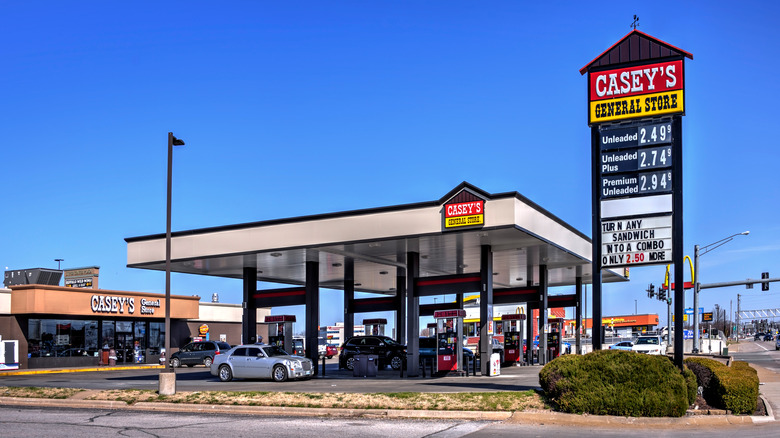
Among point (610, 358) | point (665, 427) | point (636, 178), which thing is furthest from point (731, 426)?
point (636, 178)

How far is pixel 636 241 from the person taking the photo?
65.5 feet

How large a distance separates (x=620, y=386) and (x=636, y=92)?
330 inches

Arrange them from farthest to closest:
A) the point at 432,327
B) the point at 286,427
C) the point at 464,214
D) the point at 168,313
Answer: the point at 432,327, the point at 464,214, the point at 168,313, the point at 286,427

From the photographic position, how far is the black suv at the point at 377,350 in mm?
38531

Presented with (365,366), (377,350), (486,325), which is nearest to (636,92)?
(486,325)

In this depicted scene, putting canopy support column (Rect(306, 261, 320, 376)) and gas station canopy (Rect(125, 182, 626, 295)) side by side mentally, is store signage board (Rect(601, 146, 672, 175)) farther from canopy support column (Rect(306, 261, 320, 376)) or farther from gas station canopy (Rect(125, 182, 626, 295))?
canopy support column (Rect(306, 261, 320, 376))

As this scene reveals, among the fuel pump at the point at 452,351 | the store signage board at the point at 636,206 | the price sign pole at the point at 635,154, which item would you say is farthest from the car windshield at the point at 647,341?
the store signage board at the point at 636,206

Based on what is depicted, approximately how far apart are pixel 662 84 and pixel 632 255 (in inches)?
183

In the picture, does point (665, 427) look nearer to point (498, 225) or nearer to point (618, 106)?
point (618, 106)

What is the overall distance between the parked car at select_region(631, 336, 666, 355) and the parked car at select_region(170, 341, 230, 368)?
84.4ft

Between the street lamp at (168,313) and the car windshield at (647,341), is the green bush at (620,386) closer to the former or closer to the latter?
the street lamp at (168,313)

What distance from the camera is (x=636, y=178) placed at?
791 inches

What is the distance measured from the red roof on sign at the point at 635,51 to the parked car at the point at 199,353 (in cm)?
3206

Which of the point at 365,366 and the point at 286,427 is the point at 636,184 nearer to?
the point at 286,427
